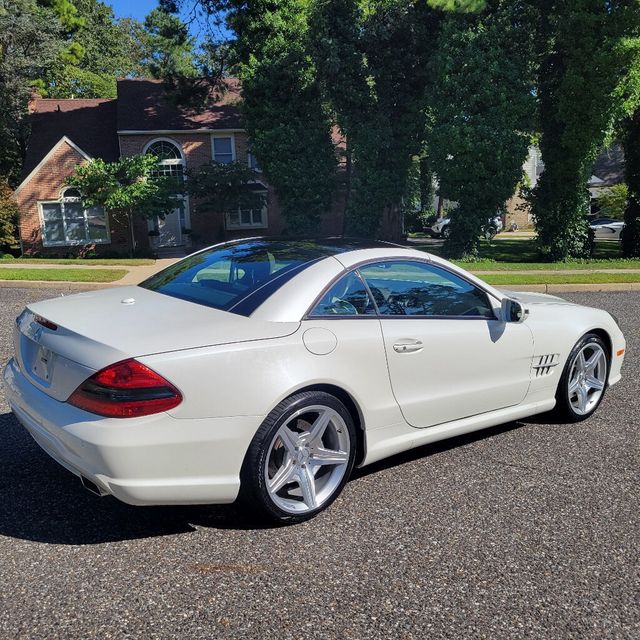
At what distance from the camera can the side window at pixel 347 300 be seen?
3555mm

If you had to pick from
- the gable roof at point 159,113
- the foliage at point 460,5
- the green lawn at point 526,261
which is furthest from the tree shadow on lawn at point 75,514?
the gable roof at point 159,113

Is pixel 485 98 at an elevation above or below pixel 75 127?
below

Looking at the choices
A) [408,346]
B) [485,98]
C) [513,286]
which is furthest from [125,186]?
[408,346]

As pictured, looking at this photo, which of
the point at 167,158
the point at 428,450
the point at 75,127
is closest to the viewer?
the point at 428,450

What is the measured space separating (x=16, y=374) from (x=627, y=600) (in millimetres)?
3386

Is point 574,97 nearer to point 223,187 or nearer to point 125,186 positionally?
point 223,187

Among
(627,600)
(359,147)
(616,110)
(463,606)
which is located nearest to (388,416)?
(463,606)

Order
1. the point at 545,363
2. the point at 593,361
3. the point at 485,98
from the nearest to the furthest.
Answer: the point at 545,363
the point at 593,361
the point at 485,98

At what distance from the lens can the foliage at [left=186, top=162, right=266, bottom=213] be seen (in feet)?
85.9

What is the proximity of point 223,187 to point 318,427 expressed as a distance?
2404 cm

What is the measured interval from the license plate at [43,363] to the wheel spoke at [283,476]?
1.29 metres

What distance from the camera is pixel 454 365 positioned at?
396cm

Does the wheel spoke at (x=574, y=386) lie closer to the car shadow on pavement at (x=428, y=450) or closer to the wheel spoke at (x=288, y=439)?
the car shadow on pavement at (x=428, y=450)

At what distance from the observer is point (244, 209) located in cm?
2717
